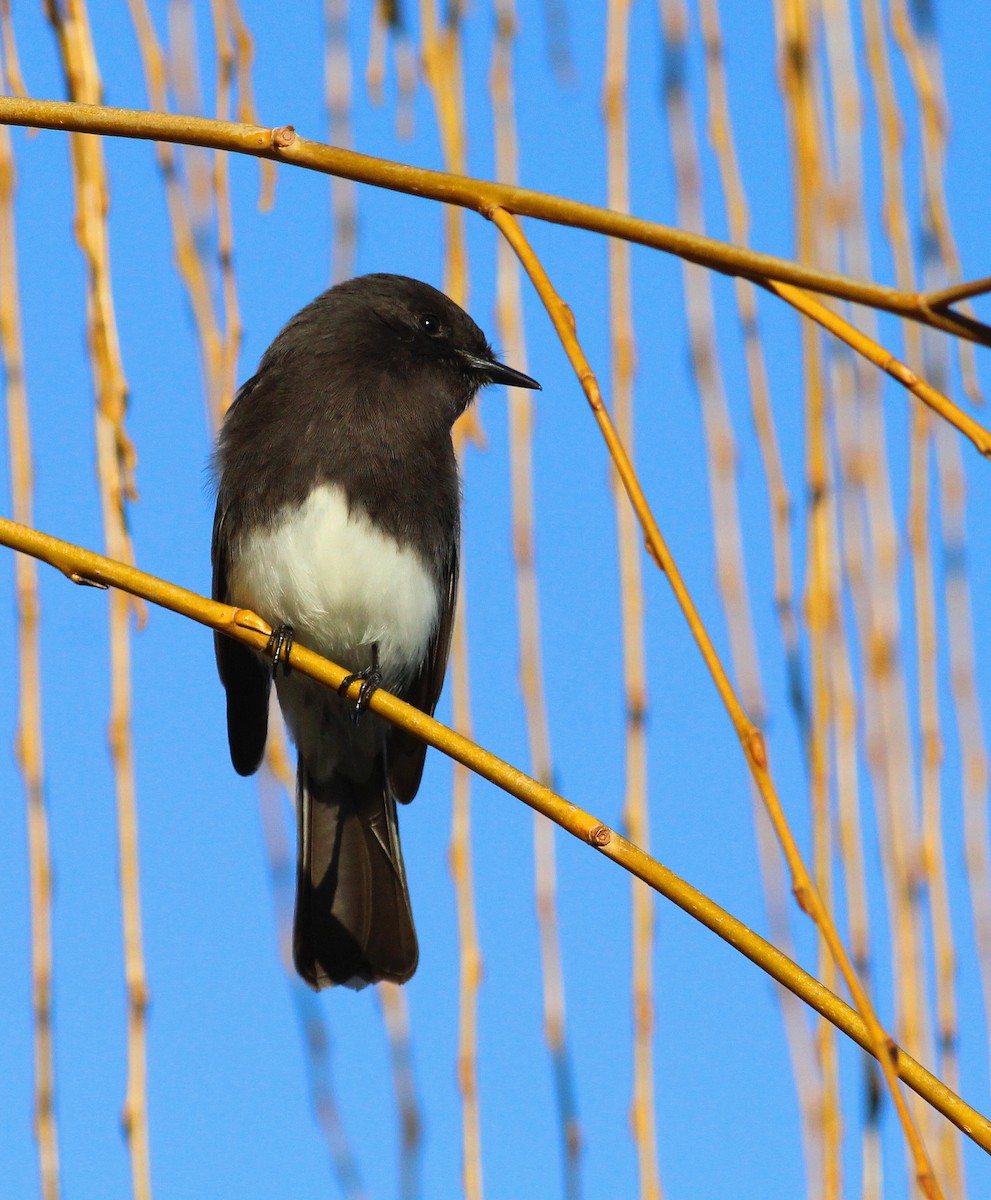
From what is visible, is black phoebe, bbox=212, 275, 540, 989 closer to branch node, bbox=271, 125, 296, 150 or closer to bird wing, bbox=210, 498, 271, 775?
bird wing, bbox=210, 498, 271, 775

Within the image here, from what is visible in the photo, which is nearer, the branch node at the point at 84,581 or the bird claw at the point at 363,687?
the branch node at the point at 84,581

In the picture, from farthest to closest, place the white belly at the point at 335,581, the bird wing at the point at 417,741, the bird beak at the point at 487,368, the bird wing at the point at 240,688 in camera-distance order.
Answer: the bird wing at the point at 417,741, the bird wing at the point at 240,688, the bird beak at the point at 487,368, the white belly at the point at 335,581

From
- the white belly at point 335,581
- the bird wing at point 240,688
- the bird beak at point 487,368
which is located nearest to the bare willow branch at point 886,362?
the bird beak at point 487,368

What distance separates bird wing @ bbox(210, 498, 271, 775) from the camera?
11.9 feet

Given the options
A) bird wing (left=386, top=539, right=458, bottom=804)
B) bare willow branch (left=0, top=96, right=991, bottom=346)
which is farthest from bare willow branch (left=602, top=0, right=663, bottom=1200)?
bird wing (left=386, top=539, right=458, bottom=804)

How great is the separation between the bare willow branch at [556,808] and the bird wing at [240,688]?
150 cm

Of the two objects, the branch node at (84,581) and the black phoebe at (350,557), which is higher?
the black phoebe at (350,557)

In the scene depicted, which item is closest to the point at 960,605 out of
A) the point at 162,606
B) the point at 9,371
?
the point at 162,606

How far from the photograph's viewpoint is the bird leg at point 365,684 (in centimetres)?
228

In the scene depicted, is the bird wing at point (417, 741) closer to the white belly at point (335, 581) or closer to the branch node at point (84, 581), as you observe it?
the white belly at point (335, 581)

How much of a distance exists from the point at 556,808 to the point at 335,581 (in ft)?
5.94

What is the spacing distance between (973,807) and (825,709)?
0.31 meters

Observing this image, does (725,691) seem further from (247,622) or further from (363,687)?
(363,687)

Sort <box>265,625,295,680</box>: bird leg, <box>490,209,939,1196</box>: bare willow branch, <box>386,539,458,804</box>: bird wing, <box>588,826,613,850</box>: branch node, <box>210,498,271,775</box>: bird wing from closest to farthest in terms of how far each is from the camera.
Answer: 1. <box>490,209,939,1196</box>: bare willow branch
2. <box>588,826,613,850</box>: branch node
3. <box>265,625,295,680</box>: bird leg
4. <box>210,498,271,775</box>: bird wing
5. <box>386,539,458,804</box>: bird wing
